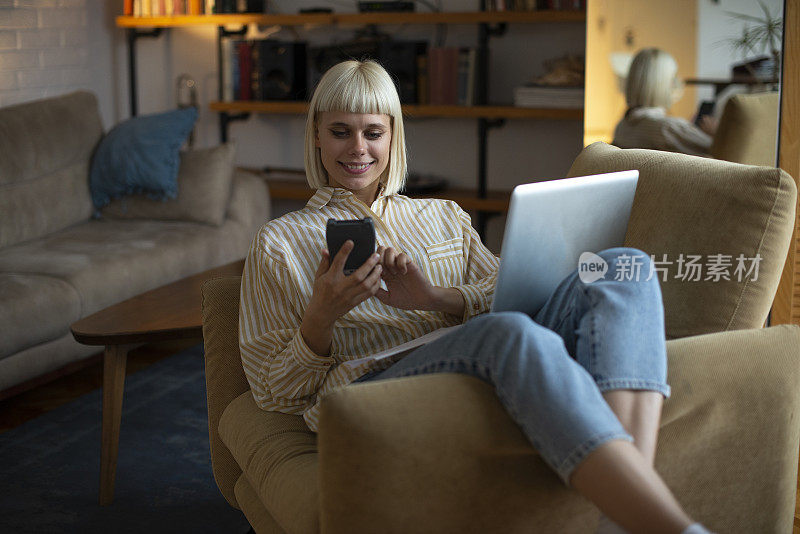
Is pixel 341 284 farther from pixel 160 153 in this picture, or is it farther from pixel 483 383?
pixel 160 153

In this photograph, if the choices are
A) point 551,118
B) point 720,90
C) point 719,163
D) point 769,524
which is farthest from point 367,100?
point 551,118

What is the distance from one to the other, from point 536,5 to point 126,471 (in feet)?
8.51

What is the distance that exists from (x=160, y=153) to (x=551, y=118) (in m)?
1.73

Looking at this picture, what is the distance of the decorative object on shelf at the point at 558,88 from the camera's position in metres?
3.80

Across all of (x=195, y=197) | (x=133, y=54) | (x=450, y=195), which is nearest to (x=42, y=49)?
(x=133, y=54)

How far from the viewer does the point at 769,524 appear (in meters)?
1.46

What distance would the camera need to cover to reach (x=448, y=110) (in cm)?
404

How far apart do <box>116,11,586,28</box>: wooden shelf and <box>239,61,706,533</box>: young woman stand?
2246 millimetres

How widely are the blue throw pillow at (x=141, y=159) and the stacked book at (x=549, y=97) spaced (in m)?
1.42

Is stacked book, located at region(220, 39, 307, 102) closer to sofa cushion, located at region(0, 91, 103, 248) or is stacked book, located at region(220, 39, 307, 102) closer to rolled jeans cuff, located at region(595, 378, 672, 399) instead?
sofa cushion, located at region(0, 91, 103, 248)

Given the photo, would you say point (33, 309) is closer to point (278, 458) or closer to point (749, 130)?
point (278, 458)

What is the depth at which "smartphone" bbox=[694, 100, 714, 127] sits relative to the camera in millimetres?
2996

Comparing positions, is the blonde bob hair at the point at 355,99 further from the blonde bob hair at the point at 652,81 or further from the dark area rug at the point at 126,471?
the blonde bob hair at the point at 652,81

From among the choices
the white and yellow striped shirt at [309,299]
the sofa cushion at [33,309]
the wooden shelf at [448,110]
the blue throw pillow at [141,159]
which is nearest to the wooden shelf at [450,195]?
the wooden shelf at [448,110]
